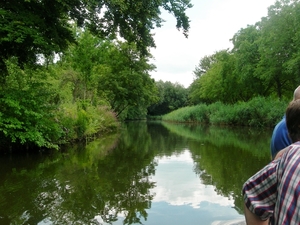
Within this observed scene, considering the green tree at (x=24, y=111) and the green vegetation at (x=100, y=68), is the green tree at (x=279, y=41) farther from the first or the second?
the green tree at (x=24, y=111)

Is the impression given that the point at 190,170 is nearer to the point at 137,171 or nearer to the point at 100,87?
the point at 137,171

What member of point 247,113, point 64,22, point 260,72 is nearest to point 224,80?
point 247,113

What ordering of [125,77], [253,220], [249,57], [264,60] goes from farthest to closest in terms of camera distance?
[125,77], [249,57], [264,60], [253,220]

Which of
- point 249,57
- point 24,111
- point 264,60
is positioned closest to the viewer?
point 24,111

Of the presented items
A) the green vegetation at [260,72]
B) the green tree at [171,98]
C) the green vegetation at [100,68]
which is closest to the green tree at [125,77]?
the green vegetation at [100,68]

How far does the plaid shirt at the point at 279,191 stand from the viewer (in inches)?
40.9

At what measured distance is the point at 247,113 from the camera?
27.5 meters

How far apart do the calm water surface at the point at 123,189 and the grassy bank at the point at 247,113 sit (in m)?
16.2

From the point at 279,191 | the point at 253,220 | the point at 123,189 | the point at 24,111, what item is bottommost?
the point at 123,189

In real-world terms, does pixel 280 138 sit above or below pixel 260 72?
below

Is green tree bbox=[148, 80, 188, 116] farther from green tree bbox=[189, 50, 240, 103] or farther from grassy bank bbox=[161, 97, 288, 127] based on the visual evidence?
green tree bbox=[189, 50, 240, 103]

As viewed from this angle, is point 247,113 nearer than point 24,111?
No

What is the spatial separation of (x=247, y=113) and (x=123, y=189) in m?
24.3

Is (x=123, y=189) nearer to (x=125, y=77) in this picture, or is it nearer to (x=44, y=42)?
(x=44, y=42)
